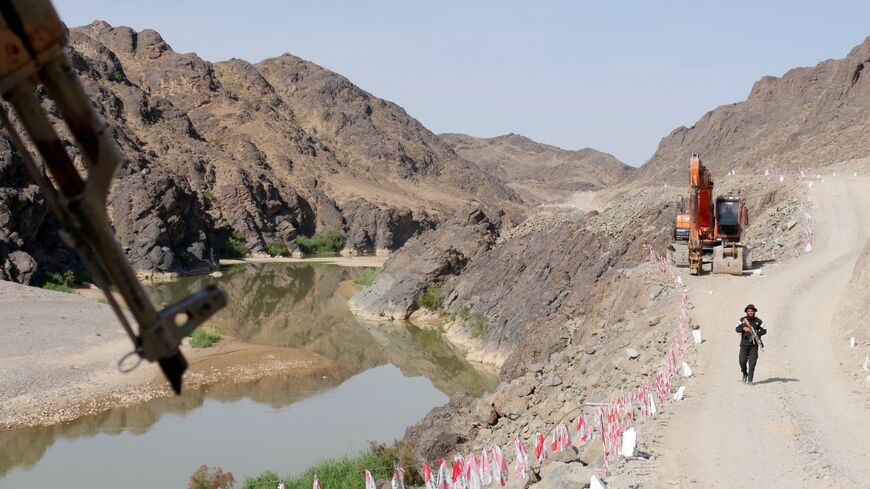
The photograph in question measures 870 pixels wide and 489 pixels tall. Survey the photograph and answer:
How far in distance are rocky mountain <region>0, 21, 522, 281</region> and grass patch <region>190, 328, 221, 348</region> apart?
60.8ft

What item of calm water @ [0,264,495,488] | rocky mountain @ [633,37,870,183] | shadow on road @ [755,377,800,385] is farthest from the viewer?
rocky mountain @ [633,37,870,183]

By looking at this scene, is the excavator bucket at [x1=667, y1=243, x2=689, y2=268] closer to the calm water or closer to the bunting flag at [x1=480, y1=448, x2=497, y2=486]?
the calm water

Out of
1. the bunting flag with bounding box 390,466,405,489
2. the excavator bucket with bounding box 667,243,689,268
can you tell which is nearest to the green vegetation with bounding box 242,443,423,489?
the bunting flag with bounding box 390,466,405,489

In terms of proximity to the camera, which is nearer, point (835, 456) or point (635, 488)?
point (635, 488)

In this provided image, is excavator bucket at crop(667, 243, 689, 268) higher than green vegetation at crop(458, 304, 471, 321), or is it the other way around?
excavator bucket at crop(667, 243, 689, 268)

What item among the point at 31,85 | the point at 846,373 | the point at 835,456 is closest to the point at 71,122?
the point at 31,85

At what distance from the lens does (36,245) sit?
56.3 m

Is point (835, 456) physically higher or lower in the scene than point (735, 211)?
lower

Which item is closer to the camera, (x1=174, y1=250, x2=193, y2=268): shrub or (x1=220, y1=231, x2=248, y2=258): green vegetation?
(x1=174, y1=250, x2=193, y2=268): shrub

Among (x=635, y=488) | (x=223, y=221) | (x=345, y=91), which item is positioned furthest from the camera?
(x=345, y=91)

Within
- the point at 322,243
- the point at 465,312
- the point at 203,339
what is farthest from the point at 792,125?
the point at 203,339

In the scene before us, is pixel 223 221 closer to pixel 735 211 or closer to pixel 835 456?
pixel 735 211

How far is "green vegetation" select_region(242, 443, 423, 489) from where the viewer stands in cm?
1795

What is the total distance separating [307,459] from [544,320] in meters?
12.4
